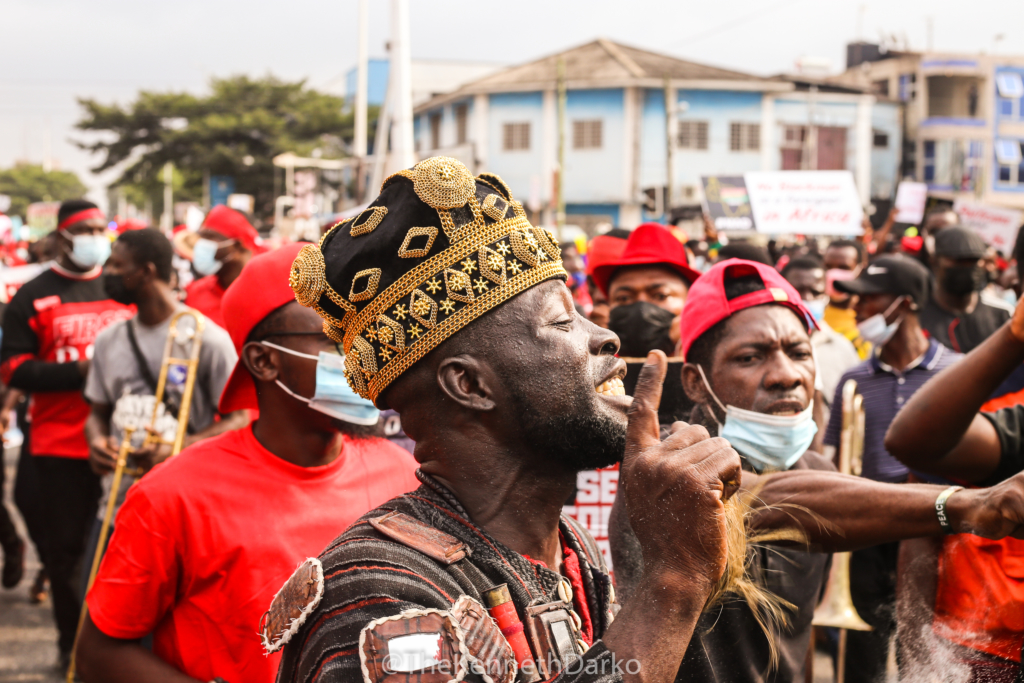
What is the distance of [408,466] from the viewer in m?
3.08

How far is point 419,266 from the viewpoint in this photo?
1.71 meters

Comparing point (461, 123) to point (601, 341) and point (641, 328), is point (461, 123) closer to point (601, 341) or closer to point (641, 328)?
point (641, 328)

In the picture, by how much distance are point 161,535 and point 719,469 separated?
1742 mm

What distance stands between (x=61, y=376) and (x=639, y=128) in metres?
37.7

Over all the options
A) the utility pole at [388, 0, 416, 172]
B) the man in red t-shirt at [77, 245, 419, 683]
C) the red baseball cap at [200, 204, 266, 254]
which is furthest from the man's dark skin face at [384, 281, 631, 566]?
the utility pole at [388, 0, 416, 172]

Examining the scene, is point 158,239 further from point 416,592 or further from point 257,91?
point 257,91

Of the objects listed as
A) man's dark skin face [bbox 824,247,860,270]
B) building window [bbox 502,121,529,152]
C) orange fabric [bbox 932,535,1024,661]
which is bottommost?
orange fabric [bbox 932,535,1024,661]

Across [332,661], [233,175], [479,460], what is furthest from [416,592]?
[233,175]

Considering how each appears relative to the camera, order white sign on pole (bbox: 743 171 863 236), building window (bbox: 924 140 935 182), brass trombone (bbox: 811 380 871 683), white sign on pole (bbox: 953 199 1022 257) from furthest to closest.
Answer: building window (bbox: 924 140 935 182) < white sign on pole (bbox: 743 171 863 236) < white sign on pole (bbox: 953 199 1022 257) < brass trombone (bbox: 811 380 871 683)

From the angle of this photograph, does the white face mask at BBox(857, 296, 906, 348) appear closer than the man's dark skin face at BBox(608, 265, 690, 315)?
No

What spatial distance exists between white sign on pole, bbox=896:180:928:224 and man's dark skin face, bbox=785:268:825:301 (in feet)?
28.4

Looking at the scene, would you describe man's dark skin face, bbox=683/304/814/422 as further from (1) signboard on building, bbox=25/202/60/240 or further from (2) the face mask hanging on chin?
(1) signboard on building, bbox=25/202/60/240

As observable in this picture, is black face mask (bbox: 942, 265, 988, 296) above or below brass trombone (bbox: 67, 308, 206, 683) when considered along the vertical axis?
above

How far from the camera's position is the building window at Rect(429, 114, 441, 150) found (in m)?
46.9
